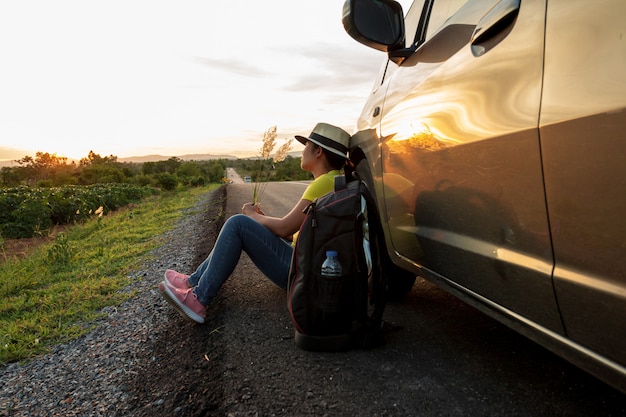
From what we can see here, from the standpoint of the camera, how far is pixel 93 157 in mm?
64062

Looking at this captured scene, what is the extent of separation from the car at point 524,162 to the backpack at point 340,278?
23 cm

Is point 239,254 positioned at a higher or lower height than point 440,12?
lower

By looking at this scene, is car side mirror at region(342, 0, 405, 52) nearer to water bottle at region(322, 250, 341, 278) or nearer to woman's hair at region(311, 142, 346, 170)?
woman's hair at region(311, 142, 346, 170)

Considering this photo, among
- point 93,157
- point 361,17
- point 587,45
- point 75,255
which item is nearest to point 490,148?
point 587,45

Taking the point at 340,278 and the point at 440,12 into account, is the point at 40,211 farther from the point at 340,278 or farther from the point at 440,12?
the point at 440,12

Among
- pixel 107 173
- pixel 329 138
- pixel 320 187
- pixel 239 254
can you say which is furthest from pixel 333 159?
pixel 107 173

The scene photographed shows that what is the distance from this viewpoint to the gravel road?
1.71 m

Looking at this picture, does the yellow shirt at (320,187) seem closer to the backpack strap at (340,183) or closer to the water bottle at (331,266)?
the backpack strap at (340,183)

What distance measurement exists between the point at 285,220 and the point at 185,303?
80 centimetres

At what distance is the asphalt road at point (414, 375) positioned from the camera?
1677 millimetres

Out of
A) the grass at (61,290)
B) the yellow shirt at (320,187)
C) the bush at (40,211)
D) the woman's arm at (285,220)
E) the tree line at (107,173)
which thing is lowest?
the tree line at (107,173)

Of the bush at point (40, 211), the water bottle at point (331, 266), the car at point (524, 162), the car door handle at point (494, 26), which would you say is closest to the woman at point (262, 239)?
the water bottle at point (331, 266)

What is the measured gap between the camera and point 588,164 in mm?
994

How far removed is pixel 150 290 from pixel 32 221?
26.4 feet
